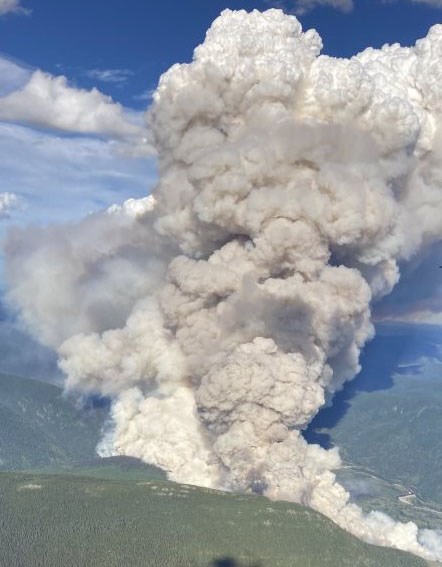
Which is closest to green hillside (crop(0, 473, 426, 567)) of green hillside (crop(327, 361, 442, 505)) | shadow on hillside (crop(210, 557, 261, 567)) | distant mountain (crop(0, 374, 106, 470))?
shadow on hillside (crop(210, 557, 261, 567))

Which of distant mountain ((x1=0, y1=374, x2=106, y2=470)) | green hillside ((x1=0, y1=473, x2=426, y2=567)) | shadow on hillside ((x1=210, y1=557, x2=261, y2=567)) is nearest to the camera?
shadow on hillside ((x1=210, y1=557, x2=261, y2=567))

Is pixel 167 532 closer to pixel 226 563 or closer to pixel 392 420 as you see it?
pixel 226 563

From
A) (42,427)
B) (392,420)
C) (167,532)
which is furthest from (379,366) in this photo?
(167,532)

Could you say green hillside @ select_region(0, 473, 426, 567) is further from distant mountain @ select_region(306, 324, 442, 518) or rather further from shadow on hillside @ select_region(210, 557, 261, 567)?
distant mountain @ select_region(306, 324, 442, 518)

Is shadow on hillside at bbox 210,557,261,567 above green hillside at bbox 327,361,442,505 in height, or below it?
above

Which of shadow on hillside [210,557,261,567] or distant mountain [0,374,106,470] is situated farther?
distant mountain [0,374,106,470]

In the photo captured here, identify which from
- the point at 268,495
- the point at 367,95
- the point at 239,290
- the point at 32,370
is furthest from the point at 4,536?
the point at 32,370

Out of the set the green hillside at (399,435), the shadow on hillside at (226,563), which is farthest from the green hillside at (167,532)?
the green hillside at (399,435)
